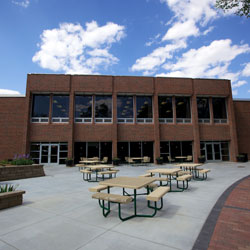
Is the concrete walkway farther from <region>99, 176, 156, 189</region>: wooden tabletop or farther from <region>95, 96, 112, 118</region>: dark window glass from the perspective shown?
<region>95, 96, 112, 118</region>: dark window glass

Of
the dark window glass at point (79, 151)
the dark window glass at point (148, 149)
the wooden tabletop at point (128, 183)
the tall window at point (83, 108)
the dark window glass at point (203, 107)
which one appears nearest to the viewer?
the wooden tabletop at point (128, 183)

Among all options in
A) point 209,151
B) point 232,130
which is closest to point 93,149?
point 209,151

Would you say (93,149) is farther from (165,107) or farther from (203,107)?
(203,107)

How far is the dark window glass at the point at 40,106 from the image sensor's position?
20812mm

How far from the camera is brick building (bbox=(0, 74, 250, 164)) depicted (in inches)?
800

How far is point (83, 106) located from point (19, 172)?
1121 centimetres

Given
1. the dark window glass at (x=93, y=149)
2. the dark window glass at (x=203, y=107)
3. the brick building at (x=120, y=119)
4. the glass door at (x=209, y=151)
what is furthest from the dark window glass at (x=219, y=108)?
the dark window glass at (x=93, y=149)

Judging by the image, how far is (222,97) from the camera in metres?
23.9

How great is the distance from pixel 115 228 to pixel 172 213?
1.81 metres

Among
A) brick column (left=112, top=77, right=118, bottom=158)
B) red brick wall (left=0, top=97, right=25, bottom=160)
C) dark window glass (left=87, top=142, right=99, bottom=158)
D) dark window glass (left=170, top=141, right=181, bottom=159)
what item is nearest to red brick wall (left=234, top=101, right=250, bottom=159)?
dark window glass (left=170, top=141, right=181, bottom=159)

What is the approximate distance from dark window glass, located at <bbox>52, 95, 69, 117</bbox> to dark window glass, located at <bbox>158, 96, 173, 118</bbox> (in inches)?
437

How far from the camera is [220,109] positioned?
24109mm

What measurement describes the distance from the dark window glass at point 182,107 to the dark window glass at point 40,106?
15531 millimetres

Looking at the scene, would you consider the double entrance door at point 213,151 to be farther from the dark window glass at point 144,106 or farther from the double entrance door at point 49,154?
the double entrance door at point 49,154
